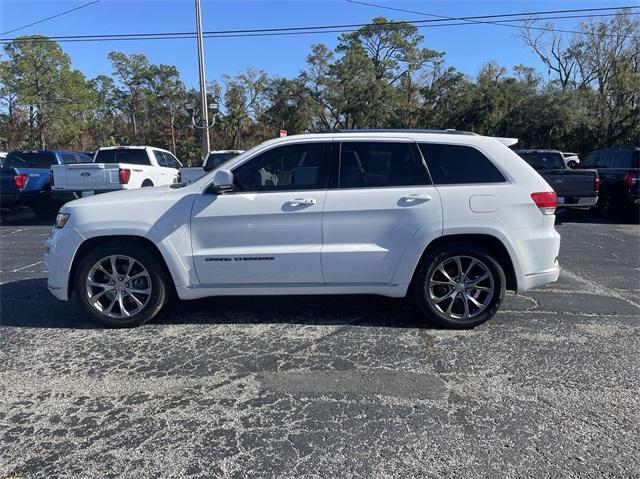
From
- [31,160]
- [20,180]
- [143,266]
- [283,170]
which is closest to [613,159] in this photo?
[283,170]

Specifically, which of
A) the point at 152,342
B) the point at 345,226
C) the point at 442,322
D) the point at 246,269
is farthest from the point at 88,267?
the point at 442,322

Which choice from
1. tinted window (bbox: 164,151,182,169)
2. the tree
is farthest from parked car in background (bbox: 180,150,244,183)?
the tree

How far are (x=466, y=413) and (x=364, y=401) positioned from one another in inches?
26.2

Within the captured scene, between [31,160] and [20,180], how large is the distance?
6.74ft

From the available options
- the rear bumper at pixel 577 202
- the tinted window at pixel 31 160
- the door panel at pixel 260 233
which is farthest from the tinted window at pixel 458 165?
the tinted window at pixel 31 160

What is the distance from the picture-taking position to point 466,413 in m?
3.26

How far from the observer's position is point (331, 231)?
4566mm

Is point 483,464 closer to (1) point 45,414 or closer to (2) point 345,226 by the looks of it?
(2) point 345,226

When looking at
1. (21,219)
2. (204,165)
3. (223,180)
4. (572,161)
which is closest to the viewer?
(223,180)

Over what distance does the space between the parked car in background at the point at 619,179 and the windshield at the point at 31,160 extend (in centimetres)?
1514

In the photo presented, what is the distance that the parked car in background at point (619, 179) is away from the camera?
12.2 metres

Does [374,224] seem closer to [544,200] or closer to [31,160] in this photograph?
[544,200]

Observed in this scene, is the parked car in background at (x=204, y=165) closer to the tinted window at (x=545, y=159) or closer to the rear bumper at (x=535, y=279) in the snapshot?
the tinted window at (x=545, y=159)

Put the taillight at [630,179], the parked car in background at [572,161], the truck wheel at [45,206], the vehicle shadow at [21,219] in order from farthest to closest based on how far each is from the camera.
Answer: the parked car in background at [572,161]
the truck wheel at [45,206]
the vehicle shadow at [21,219]
the taillight at [630,179]
